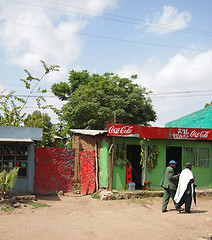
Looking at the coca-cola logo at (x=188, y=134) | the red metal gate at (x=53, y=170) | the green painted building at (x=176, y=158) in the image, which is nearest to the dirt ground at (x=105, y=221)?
the red metal gate at (x=53, y=170)

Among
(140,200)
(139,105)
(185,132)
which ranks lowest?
(140,200)

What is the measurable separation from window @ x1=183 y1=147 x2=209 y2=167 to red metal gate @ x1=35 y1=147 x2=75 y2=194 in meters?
5.35

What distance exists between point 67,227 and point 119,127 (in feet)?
17.4

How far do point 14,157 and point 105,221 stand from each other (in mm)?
5398

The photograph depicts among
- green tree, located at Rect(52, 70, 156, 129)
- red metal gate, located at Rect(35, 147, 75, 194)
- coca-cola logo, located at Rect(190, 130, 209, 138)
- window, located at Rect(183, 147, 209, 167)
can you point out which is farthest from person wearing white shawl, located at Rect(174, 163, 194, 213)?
green tree, located at Rect(52, 70, 156, 129)

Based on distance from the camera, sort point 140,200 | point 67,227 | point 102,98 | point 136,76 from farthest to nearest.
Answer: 1. point 136,76
2. point 102,98
3. point 140,200
4. point 67,227

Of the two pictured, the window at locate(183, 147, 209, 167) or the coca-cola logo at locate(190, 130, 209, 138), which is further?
the window at locate(183, 147, 209, 167)

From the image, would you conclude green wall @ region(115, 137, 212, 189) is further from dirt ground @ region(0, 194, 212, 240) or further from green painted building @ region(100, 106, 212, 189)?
dirt ground @ region(0, 194, 212, 240)

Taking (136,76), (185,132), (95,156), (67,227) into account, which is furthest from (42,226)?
(136,76)

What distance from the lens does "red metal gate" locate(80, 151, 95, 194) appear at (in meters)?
13.1

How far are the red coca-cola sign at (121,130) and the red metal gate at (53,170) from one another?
2710 mm

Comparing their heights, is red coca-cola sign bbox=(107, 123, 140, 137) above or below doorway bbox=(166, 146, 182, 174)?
above

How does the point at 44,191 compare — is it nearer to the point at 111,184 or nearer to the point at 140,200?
the point at 111,184

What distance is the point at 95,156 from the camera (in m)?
13.1
